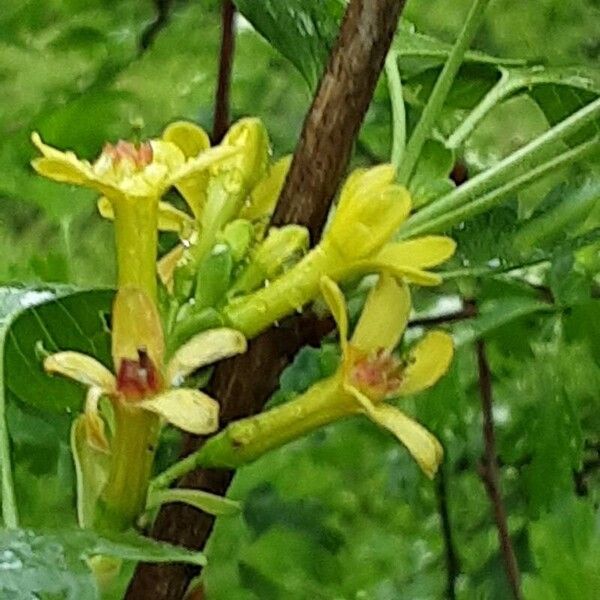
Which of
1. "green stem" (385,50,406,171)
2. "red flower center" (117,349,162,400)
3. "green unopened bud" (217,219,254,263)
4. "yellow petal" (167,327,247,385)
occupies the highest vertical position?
"green stem" (385,50,406,171)

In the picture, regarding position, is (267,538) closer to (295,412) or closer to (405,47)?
(405,47)

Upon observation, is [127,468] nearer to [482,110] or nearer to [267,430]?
[267,430]

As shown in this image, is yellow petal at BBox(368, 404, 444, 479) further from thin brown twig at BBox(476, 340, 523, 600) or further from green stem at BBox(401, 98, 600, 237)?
thin brown twig at BBox(476, 340, 523, 600)

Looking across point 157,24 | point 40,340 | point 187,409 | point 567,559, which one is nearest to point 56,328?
point 40,340

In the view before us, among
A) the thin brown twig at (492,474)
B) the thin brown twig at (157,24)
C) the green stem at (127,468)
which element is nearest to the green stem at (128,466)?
the green stem at (127,468)

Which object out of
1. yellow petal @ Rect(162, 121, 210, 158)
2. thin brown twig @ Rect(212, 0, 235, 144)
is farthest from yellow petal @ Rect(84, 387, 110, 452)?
thin brown twig @ Rect(212, 0, 235, 144)

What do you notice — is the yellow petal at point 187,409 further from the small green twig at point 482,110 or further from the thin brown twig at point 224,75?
the thin brown twig at point 224,75
